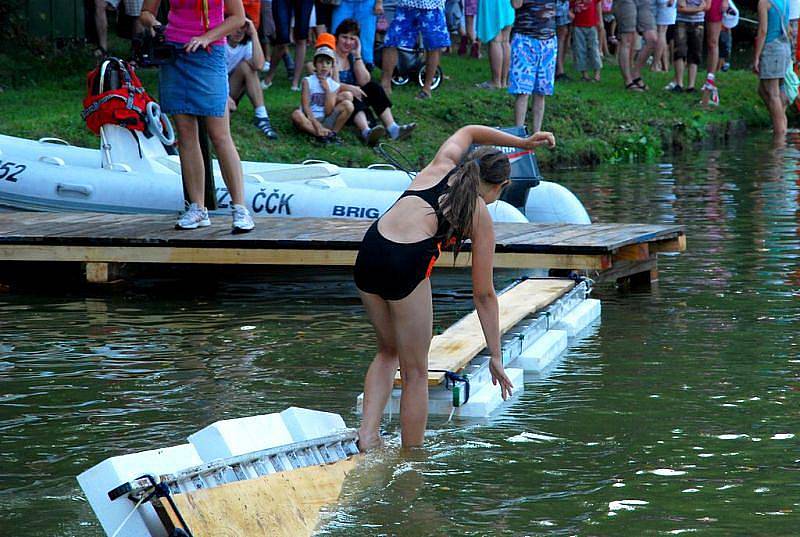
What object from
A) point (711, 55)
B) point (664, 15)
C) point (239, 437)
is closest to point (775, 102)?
point (711, 55)

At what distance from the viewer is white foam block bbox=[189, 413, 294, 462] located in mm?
5125

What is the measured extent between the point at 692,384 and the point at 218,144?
11.7 feet

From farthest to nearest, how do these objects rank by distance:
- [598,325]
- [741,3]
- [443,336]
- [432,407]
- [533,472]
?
[741,3]
[598,325]
[443,336]
[432,407]
[533,472]

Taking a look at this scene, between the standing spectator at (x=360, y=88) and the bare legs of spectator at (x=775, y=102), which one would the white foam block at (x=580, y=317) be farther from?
the bare legs of spectator at (x=775, y=102)

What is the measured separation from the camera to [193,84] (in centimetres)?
905

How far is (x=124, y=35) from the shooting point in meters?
17.1

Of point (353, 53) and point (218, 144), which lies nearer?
point (218, 144)

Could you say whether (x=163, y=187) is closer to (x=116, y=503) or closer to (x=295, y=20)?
(x=295, y=20)

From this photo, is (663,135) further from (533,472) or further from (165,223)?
(533,472)

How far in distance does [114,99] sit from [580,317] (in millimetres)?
4575

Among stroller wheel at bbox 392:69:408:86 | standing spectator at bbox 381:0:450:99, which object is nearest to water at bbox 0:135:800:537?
standing spectator at bbox 381:0:450:99

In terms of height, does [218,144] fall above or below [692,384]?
above

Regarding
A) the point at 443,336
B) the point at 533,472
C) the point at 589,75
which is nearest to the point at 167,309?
the point at 443,336

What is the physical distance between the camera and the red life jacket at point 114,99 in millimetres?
11289
